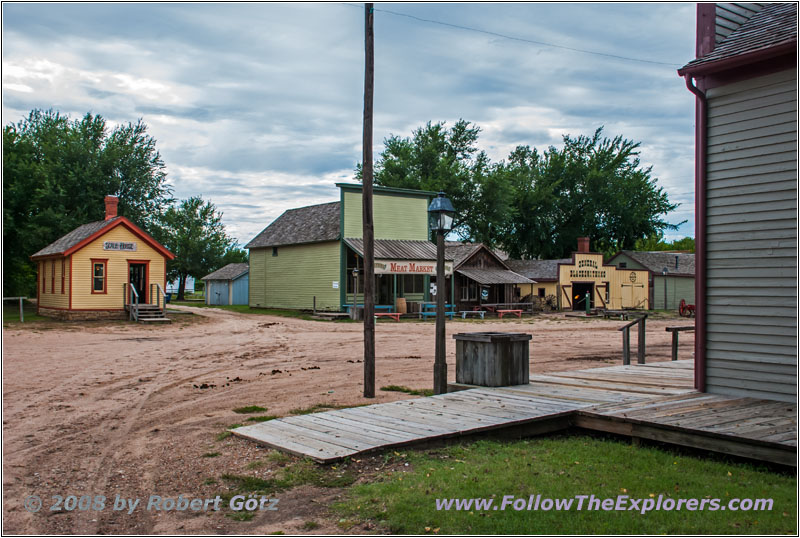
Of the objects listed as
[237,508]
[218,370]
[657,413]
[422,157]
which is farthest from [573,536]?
[422,157]

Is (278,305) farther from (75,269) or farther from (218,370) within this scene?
(218,370)

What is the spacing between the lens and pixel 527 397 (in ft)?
30.4

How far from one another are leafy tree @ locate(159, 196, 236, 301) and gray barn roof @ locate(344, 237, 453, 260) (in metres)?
33.1

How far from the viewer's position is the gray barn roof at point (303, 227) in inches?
1391

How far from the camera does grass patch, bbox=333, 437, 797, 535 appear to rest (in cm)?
505

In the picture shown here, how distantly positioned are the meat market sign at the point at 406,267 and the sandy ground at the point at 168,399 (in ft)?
29.2

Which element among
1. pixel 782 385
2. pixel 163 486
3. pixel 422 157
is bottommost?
pixel 163 486

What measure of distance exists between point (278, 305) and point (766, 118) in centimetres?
3226

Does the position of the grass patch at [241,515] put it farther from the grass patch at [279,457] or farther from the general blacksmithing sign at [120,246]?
the general blacksmithing sign at [120,246]

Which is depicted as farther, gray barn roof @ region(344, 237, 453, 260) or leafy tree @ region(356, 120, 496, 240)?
leafy tree @ region(356, 120, 496, 240)

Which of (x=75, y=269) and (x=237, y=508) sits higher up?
(x=75, y=269)

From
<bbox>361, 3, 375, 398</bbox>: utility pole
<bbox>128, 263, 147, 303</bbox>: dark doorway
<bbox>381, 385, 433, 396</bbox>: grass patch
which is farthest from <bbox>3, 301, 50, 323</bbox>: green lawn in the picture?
<bbox>361, 3, 375, 398</bbox>: utility pole

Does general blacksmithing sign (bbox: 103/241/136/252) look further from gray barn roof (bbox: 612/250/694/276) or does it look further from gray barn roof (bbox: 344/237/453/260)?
gray barn roof (bbox: 612/250/694/276)

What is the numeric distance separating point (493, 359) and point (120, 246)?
920 inches
